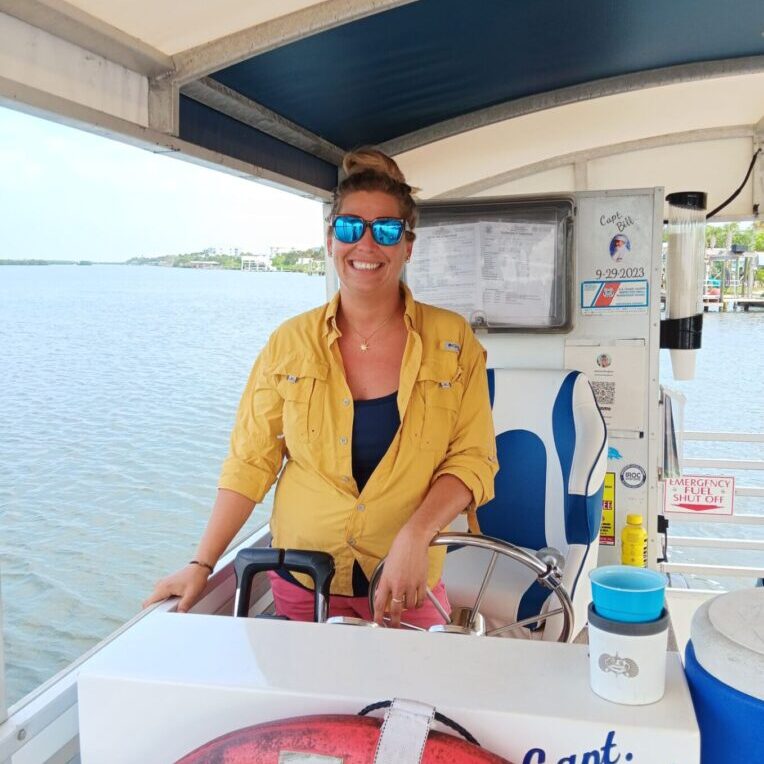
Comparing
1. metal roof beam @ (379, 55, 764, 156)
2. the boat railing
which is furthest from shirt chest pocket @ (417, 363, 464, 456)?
the boat railing

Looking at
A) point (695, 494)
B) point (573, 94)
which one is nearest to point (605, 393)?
point (695, 494)

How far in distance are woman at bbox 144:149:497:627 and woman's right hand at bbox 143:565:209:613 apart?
0.04 metres

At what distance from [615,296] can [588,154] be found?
1521 millimetres

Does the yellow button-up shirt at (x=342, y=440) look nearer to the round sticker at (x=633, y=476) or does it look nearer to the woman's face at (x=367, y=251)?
the woman's face at (x=367, y=251)

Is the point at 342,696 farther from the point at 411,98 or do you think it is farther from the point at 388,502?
the point at 411,98

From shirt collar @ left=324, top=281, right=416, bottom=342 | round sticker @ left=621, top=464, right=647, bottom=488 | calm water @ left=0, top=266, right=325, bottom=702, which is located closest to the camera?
shirt collar @ left=324, top=281, right=416, bottom=342

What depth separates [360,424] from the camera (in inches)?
68.3

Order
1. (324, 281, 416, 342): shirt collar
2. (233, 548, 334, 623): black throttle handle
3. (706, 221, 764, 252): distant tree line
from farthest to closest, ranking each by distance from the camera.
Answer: (706, 221, 764, 252): distant tree line < (324, 281, 416, 342): shirt collar < (233, 548, 334, 623): black throttle handle

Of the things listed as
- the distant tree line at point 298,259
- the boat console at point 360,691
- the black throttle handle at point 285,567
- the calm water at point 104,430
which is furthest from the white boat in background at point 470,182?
the calm water at point 104,430

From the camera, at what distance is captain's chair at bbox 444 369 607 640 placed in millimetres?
2330

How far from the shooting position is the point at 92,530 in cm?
263

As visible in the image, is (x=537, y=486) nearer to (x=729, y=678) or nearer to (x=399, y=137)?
(x=399, y=137)

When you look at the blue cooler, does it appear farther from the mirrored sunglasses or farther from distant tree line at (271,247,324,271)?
distant tree line at (271,247,324,271)

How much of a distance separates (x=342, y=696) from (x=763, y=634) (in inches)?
18.5
